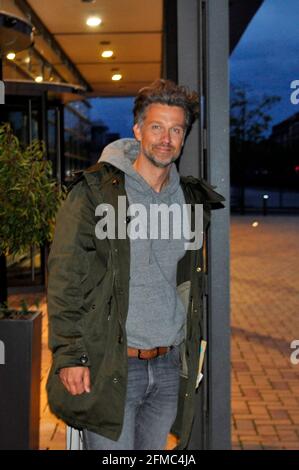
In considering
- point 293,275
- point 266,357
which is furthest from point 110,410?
point 293,275

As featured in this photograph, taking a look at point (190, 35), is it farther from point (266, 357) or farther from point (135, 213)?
point (266, 357)

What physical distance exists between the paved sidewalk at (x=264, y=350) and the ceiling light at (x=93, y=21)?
182 inches

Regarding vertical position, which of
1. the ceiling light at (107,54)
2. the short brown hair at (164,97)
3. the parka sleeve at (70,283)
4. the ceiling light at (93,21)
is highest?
the ceiling light at (107,54)

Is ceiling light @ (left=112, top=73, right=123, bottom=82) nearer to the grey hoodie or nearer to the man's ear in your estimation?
the man's ear

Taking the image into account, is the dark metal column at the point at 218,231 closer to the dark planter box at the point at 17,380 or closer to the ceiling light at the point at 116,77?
the dark planter box at the point at 17,380

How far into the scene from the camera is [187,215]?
7.98 ft

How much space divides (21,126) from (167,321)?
7993mm

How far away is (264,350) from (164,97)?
433 centimetres

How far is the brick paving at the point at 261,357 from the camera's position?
4.25 m

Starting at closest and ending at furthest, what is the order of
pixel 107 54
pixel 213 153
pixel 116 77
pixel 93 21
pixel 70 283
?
1. pixel 70 283
2. pixel 213 153
3. pixel 93 21
4. pixel 107 54
5. pixel 116 77

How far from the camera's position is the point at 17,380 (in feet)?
11.1

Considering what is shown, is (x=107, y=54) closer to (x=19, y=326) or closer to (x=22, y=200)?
(x=22, y=200)

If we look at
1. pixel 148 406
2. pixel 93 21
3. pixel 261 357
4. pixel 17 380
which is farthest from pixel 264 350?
pixel 93 21

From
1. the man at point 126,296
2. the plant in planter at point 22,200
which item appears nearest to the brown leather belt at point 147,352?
the man at point 126,296
